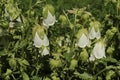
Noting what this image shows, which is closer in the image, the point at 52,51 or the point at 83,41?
the point at 83,41

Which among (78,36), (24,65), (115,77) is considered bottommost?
(115,77)

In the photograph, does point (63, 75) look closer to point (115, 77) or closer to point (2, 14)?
point (115, 77)

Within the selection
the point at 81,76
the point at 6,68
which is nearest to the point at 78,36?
the point at 81,76

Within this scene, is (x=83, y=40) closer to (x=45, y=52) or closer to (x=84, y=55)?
(x=84, y=55)

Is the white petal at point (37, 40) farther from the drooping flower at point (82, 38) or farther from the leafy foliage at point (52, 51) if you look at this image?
the drooping flower at point (82, 38)

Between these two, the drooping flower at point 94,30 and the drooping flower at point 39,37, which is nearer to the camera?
the drooping flower at point 39,37

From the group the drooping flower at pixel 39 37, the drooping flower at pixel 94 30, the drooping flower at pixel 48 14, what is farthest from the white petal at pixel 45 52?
the drooping flower at pixel 94 30

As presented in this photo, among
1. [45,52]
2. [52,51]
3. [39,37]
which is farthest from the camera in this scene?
[52,51]

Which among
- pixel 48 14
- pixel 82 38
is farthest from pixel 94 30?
pixel 48 14

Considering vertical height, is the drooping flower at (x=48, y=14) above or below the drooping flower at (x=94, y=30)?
above

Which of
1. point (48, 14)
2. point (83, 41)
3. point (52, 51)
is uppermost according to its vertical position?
point (48, 14)

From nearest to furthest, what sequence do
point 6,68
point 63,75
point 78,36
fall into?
point 78,36 < point 63,75 < point 6,68
